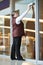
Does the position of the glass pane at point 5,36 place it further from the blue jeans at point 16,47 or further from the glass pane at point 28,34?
the glass pane at point 28,34

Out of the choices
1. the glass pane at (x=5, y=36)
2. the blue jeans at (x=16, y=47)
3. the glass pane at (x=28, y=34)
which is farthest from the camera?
the glass pane at (x=5, y=36)

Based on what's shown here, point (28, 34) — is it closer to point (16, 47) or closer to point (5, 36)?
point (16, 47)

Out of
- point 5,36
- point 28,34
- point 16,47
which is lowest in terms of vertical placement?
point 16,47

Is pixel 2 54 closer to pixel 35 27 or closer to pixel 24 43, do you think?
pixel 24 43

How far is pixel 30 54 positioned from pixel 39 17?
1283 millimetres

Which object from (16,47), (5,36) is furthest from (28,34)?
(5,36)

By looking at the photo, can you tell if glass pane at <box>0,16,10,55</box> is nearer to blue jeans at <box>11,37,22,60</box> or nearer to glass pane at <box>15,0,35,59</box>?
blue jeans at <box>11,37,22,60</box>

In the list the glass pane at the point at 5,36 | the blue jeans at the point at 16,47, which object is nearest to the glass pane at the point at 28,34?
the blue jeans at the point at 16,47

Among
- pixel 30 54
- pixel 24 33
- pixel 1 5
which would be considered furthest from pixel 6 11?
pixel 30 54

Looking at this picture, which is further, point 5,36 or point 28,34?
point 5,36

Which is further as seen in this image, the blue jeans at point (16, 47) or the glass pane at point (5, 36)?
the glass pane at point (5, 36)

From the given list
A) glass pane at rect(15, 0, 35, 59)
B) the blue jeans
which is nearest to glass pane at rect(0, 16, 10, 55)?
the blue jeans

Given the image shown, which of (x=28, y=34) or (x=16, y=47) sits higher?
(x=28, y=34)

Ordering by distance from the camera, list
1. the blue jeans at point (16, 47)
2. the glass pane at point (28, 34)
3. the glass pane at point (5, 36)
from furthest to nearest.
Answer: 1. the glass pane at point (5, 36)
2. the blue jeans at point (16, 47)
3. the glass pane at point (28, 34)
